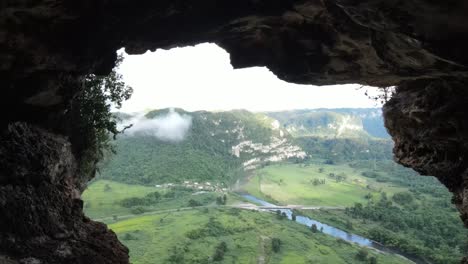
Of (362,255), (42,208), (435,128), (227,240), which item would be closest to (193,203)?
(227,240)

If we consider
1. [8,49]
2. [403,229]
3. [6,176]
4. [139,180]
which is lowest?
[403,229]

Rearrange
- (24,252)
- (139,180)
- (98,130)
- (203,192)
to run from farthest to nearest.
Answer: (139,180), (203,192), (98,130), (24,252)

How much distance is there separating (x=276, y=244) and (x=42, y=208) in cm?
9477

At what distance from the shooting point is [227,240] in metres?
113

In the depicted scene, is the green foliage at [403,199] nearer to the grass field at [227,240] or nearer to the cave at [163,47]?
the grass field at [227,240]

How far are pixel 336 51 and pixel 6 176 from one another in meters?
18.5

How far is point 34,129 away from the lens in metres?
21.0

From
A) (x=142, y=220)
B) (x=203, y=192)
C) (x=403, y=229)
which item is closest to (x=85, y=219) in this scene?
(x=142, y=220)

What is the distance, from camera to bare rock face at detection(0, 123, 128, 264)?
57.4 feet

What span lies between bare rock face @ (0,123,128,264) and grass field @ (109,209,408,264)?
73.8 metres

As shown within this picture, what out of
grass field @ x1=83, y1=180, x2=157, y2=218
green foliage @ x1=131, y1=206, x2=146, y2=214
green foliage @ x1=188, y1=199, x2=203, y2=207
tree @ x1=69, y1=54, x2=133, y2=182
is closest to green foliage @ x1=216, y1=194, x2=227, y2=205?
green foliage @ x1=188, y1=199, x2=203, y2=207

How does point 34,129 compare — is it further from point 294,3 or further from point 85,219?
point 294,3

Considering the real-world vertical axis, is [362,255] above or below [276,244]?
below

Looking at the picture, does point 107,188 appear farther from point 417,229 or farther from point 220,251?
point 417,229
